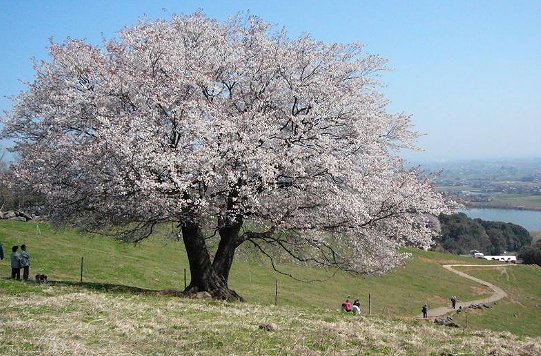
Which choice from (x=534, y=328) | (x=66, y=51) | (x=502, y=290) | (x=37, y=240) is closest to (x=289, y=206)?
(x=66, y=51)

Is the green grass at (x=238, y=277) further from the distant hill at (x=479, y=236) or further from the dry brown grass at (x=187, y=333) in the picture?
the distant hill at (x=479, y=236)

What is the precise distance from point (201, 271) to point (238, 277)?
72.1 feet

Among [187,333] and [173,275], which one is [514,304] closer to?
[173,275]

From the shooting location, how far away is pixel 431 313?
43.6 metres

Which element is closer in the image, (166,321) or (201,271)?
(166,321)

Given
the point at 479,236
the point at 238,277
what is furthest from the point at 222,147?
the point at 479,236

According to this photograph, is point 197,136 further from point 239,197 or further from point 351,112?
point 351,112

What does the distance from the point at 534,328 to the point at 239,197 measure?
39.1 m

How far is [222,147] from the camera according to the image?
17.5m

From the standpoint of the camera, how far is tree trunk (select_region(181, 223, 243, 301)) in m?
20.4

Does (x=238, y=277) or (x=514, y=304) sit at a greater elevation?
(x=238, y=277)

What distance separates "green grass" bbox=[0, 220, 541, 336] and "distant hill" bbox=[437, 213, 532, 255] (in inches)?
2133

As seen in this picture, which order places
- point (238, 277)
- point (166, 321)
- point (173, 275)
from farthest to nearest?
point (238, 277) < point (173, 275) < point (166, 321)

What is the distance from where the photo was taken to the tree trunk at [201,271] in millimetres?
20359
